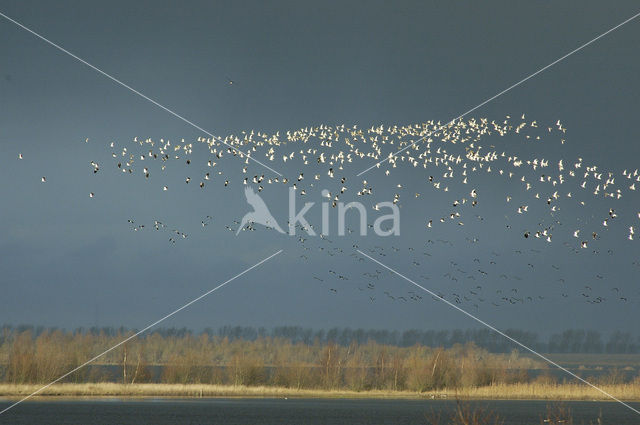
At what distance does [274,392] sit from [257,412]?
1591 cm

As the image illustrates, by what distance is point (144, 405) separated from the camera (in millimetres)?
78438

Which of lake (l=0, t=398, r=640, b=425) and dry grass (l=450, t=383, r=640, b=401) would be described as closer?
lake (l=0, t=398, r=640, b=425)

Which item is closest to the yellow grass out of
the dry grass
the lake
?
the dry grass

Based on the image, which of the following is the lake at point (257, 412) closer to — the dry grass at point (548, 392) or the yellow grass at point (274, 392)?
the yellow grass at point (274, 392)

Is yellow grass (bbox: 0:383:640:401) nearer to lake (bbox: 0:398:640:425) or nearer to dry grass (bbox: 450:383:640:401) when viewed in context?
dry grass (bbox: 450:383:640:401)

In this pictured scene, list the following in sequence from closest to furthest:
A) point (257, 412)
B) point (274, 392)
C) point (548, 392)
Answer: point (257, 412), point (274, 392), point (548, 392)

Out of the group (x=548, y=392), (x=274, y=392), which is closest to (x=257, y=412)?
(x=274, y=392)

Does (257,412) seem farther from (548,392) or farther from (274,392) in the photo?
(548,392)

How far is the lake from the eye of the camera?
66.4 m

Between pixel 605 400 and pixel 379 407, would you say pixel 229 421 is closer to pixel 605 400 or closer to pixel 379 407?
pixel 379 407

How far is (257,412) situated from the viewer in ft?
249

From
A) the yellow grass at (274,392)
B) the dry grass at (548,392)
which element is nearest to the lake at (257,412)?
the yellow grass at (274,392)

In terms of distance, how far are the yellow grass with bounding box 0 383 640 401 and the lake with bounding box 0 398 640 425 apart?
1064 mm

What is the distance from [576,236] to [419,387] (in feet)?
191
